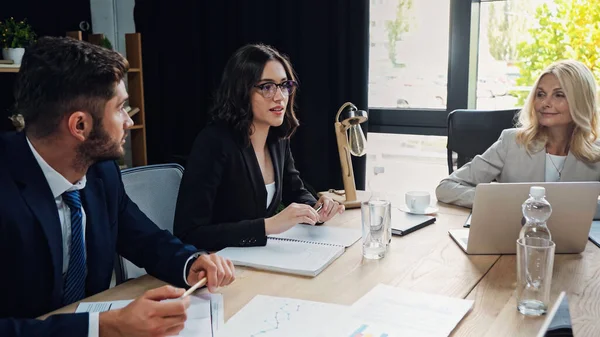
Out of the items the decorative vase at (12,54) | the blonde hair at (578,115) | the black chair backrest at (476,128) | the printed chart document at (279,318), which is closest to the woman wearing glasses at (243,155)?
the printed chart document at (279,318)

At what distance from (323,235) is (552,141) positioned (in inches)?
47.3

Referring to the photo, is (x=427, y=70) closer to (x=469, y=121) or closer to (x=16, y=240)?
(x=469, y=121)

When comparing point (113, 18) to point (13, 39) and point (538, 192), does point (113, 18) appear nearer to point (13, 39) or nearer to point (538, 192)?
point (13, 39)

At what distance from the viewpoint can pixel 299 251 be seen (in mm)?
Answer: 1481

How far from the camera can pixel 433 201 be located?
2180 mm

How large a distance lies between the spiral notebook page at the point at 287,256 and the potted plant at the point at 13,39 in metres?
2.22

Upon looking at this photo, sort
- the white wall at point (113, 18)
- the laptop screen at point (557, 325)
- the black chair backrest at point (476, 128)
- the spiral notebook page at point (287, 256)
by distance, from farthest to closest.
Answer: the white wall at point (113, 18) < the black chair backrest at point (476, 128) < the spiral notebook page at point (287, 256) < the laptop screen at point (557, 325)

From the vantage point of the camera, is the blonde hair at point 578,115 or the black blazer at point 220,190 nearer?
the black blazer at point 220,190

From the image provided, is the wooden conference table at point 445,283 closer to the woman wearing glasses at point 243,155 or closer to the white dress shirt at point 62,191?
the white dress shirt at point 62,191

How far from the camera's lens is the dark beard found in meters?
1.25

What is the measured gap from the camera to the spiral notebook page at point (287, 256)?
135 centimetres

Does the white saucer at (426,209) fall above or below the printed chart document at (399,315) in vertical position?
below

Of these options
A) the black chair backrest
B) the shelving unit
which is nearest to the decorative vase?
the shelving unit

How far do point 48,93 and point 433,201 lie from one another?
1.47 metres
